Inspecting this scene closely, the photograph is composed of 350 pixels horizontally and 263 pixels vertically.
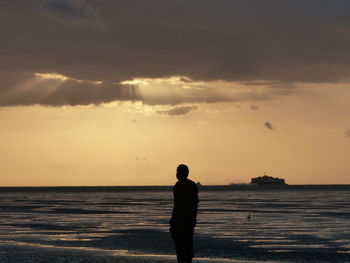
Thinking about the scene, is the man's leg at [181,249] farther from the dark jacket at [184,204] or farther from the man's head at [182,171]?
the man's head at [182,171]

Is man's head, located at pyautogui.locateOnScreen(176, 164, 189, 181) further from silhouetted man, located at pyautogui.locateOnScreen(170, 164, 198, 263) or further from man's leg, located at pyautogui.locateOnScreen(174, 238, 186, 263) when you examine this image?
man's leg, located at pyautogui.locateOnScreen(174, 238, 186, 263)

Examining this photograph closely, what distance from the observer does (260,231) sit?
38844 millimetres

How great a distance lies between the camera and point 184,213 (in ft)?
57.9

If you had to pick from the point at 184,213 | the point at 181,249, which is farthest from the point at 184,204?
the point at 181,249

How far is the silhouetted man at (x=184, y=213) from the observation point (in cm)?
1756

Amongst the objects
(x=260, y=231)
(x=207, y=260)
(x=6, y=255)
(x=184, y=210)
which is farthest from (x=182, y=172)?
(x=260, y=231)

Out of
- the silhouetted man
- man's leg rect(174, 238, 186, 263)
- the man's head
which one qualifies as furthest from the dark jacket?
man's leg rect(174, 238, 186, 263)

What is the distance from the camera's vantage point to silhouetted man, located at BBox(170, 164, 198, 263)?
17.6m

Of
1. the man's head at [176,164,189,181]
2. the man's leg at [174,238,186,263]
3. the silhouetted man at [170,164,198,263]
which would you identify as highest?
the man's head at [176,164,189,181]

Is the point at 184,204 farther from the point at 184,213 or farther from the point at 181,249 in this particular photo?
the point at 181,249

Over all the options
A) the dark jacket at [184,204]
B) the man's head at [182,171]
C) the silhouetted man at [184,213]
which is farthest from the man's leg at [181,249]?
the man's head at [182,171]

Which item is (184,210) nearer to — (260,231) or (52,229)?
(260,231)

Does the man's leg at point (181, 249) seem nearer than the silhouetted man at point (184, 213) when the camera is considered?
No

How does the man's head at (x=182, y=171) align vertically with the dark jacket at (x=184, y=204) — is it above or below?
above
